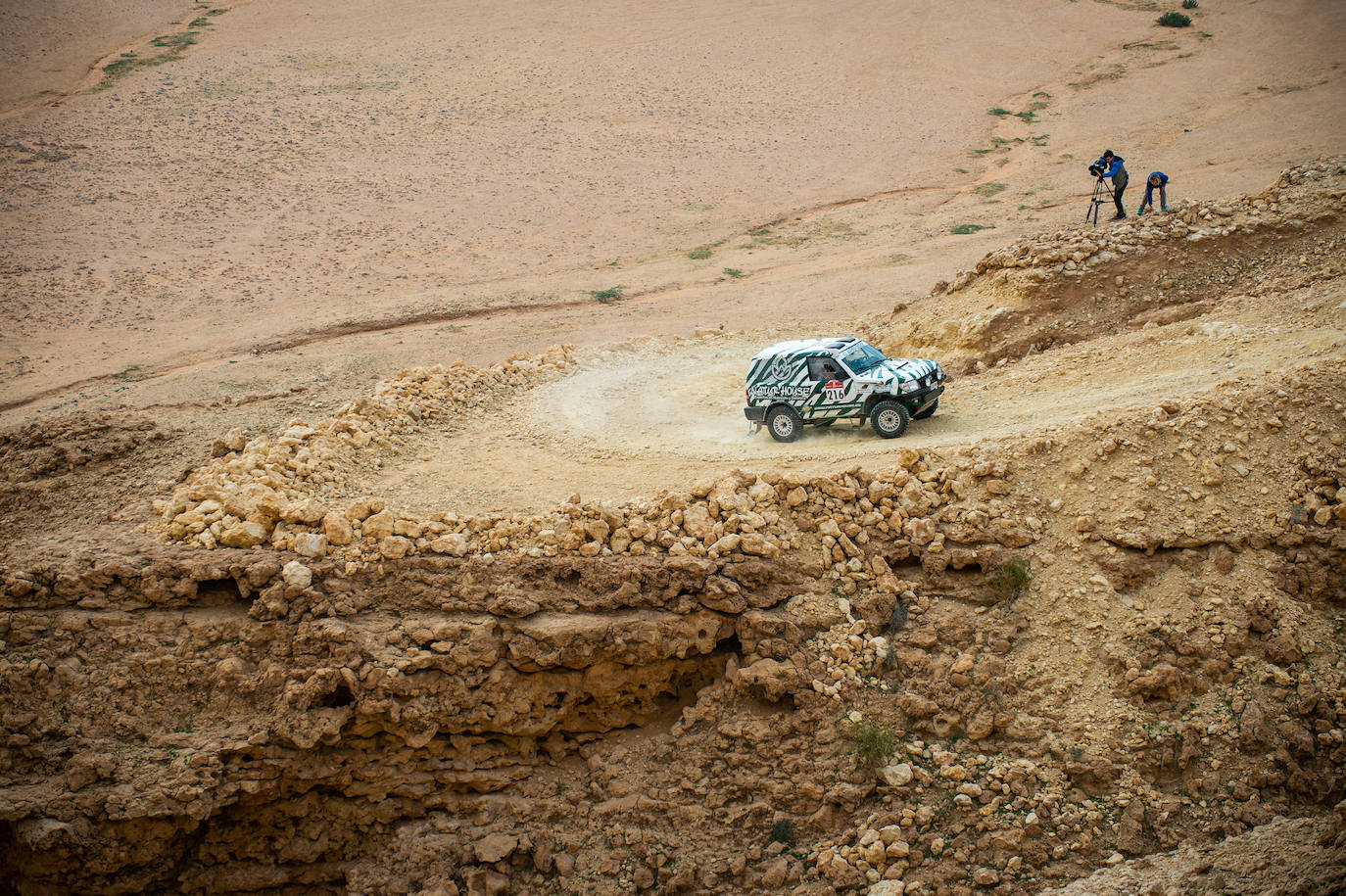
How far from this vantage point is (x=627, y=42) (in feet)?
174

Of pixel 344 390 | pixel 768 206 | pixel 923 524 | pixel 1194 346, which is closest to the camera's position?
pixel 923 524

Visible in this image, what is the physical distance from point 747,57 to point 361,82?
68.8 feet

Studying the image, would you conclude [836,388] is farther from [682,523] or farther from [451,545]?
[451,545]

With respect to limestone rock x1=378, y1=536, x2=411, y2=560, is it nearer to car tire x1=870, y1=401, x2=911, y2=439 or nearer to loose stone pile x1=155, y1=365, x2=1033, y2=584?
loose stone pile x1=155, y1=365, x2=1033, y2=584

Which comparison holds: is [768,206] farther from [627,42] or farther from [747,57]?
[627,42]

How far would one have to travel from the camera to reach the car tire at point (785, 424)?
48.7 feet

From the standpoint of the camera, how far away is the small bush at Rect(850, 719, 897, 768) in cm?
1016

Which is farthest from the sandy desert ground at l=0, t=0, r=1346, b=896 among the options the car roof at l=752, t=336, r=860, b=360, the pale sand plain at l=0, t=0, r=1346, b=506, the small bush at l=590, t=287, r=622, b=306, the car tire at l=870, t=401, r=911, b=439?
the small bush at l=590, t=287, r=622, b=306

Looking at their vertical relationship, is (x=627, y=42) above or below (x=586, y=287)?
above

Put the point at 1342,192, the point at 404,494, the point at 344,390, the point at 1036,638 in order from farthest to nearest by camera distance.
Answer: the point at 344,390, the point at 1342,192, the point at 404,494, the point at 1036,638

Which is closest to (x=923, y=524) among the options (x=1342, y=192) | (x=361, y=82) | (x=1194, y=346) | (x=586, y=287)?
(x=1194, y=346)

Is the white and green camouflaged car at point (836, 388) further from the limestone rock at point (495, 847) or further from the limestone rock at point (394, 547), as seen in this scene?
the limestone rock at point (495, 847)

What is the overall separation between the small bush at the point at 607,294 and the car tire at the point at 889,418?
16.2 meters

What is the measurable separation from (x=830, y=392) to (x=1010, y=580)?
461 cm
